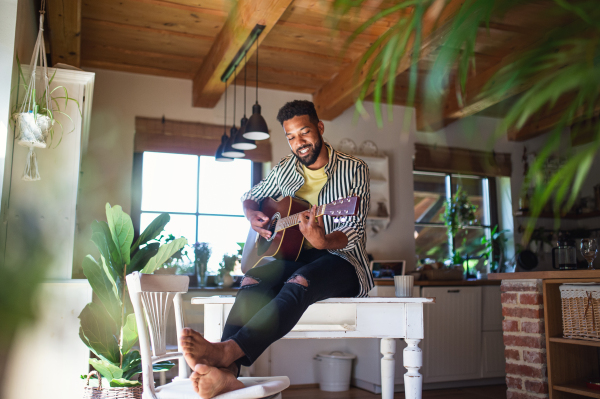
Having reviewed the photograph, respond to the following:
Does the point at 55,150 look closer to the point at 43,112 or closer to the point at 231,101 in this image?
the point at 43,112

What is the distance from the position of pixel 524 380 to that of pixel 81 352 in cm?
224

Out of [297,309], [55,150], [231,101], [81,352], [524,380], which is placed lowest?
[524,380]

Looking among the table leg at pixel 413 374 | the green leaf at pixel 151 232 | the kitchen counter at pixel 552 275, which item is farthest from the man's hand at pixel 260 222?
the kitchen counter at pixel 552 275

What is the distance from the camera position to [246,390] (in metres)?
1.43

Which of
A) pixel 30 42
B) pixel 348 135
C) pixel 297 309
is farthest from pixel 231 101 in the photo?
pixel 297 309

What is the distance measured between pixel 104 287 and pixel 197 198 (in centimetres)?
208

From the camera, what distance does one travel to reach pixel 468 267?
475cm

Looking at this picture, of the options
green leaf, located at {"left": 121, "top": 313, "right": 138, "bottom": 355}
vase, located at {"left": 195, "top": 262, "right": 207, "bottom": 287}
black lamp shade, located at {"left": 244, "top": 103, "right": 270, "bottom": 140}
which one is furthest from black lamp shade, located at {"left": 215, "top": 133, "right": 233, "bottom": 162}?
green leaf, located at {"left": 121, "top": 313, "right": 138, "bottom": 355}

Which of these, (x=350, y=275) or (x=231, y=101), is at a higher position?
(x=231, y=101)

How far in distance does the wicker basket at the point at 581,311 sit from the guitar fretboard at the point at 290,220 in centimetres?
142

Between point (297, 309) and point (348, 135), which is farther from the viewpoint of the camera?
point (348, 135)

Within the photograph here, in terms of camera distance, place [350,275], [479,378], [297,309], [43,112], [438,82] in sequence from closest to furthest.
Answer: [438,82] → [297,309] → [350,275] → [43,112] → [479,378]

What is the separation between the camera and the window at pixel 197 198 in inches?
170

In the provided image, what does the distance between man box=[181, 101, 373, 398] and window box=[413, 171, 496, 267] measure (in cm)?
289
